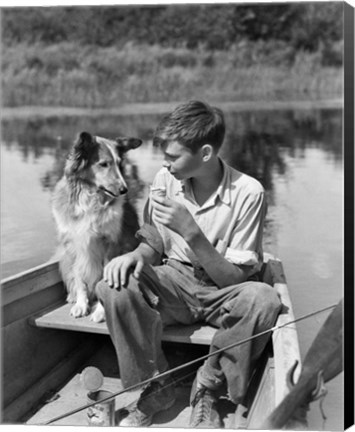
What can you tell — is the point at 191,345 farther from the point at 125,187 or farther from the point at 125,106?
the point at 125,106

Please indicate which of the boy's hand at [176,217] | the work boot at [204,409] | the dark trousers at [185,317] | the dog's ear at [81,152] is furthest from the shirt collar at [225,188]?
the work boot at [204,409]

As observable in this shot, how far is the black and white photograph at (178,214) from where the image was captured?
6.40 ft

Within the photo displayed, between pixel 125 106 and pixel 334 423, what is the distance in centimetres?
138

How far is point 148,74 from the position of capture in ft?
7.81

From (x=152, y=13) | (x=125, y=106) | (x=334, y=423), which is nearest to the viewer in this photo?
(x=334, y=423)

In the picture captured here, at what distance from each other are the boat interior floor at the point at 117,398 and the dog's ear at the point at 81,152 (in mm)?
715

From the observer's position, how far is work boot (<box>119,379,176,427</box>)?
2055 millimetres

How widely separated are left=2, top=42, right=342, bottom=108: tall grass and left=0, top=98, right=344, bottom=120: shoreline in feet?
0.06

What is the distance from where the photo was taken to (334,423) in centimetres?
192

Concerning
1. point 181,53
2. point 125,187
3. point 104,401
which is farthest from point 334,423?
point 181,53

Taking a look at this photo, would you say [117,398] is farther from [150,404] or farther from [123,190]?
[123,190]

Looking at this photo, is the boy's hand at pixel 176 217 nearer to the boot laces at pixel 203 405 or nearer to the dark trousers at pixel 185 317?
the dark trousers at pixel 185 317

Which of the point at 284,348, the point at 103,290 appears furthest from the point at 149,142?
the point at 284,348

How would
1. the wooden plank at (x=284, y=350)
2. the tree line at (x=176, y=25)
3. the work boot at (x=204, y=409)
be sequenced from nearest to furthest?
the wooden plank at (x=284, y=350)
the work boot at (x=204, y=409)
the tree line at (x=176, y=25)
